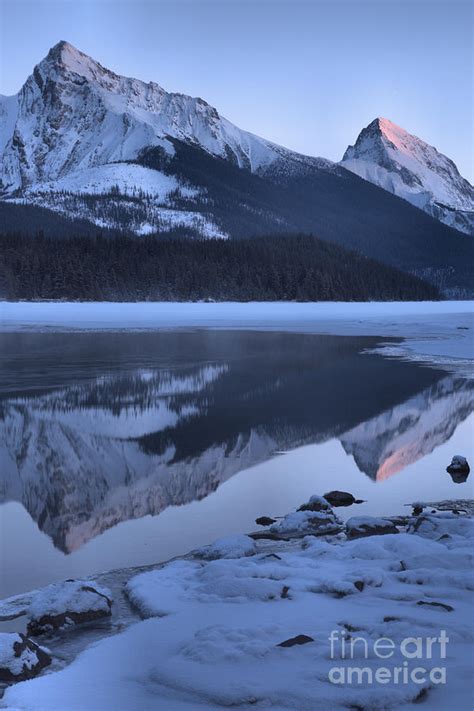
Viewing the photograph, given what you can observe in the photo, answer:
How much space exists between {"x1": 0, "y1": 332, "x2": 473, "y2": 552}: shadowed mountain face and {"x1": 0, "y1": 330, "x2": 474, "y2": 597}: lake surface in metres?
0.04

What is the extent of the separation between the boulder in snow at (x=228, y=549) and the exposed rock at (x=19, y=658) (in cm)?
221

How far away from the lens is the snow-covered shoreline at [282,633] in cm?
454

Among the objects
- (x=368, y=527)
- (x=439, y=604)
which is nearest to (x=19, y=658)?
(x=439, y=604)

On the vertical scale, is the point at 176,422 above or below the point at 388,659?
above

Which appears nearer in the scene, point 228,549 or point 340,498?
point 228,549

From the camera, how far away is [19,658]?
4.91 m

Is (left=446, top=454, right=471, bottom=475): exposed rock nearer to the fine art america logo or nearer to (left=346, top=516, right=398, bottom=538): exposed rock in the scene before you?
(left=346, top=516, right=398, bottom=538): exposed rock

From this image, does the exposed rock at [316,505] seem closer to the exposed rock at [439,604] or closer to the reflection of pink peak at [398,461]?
the reflection of pink peak at [398,461]

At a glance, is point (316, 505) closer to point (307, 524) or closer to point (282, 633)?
point (307, 524)

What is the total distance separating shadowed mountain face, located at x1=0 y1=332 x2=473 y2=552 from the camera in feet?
31.0

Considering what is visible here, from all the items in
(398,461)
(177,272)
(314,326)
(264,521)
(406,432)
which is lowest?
(264,521)

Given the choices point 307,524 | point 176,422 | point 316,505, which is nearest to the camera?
point 307,524

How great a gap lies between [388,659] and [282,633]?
760 millimetres

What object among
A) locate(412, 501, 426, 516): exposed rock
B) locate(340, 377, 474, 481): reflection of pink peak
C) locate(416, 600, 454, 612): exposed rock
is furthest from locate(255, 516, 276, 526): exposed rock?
locate(416, 600, 454, 612): exposed rock
